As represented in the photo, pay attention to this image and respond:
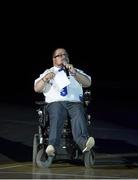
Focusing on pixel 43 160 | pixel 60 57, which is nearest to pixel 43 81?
pixel 60 57

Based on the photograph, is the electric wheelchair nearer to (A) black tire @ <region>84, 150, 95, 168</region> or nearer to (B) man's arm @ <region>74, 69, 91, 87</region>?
(A) black tire @ <region>84, 150, 95, 168</region>

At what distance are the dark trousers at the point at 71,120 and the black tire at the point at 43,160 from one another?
0.21m

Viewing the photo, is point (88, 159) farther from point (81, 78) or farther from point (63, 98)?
point (81, 78)

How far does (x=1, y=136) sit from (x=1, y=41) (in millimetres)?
23216

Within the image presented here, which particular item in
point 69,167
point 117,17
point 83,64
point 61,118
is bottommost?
point 69,167

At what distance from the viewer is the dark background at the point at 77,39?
35.7m

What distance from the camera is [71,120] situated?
1048 centimetres

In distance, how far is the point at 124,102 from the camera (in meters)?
20.8

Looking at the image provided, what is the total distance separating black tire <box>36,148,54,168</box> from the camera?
10266 mm

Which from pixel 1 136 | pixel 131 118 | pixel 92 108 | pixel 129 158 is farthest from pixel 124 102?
pixel 129 158

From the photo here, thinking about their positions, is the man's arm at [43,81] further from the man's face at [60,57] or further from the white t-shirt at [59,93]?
the man's face at [60,57]

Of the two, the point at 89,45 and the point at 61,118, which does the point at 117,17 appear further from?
the point at 61,118

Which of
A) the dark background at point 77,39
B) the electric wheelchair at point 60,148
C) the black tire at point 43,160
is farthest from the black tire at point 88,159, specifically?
the dark background at point 77,39

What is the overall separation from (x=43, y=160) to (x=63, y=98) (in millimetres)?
910
